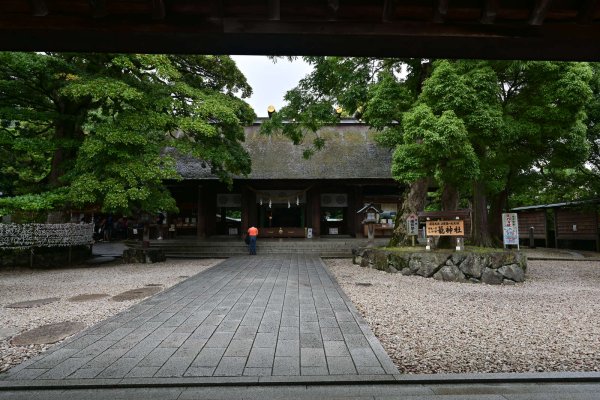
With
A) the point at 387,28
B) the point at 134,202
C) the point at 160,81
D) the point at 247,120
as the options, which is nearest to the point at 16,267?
the point at 134,202

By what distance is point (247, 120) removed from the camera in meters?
16.5

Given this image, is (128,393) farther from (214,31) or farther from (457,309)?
(457,309)

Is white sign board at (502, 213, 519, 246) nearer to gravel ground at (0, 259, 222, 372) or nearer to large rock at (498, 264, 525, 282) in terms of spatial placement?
large rock at (498, 264, 525, 282)

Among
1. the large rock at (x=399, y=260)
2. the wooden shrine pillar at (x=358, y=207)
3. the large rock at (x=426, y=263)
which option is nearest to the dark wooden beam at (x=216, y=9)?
the large rock at (x=426, y=263)

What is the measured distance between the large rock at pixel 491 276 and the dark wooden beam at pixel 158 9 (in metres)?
9.87

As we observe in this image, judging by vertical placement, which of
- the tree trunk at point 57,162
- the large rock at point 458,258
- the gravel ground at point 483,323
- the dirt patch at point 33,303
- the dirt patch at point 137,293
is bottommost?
the gravel ground at point 483,323

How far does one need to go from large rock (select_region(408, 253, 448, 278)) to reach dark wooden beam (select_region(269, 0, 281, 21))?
357 inches

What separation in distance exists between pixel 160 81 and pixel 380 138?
29.4ft

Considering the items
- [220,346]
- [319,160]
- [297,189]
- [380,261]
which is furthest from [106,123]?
[319,160]

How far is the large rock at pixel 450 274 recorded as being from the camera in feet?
33.0

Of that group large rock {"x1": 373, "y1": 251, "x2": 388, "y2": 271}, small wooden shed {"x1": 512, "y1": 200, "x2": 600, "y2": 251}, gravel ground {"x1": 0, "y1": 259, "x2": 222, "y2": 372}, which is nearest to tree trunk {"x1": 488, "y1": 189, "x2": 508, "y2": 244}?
small wooden shed {"x1": 512, "y1": 200, "x2": 600, "y2": 251}

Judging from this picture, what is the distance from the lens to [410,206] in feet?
45.8

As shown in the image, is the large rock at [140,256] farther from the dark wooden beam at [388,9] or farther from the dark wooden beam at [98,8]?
the dark wooden beam at [388,9]

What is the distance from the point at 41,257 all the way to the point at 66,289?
18.7ft
